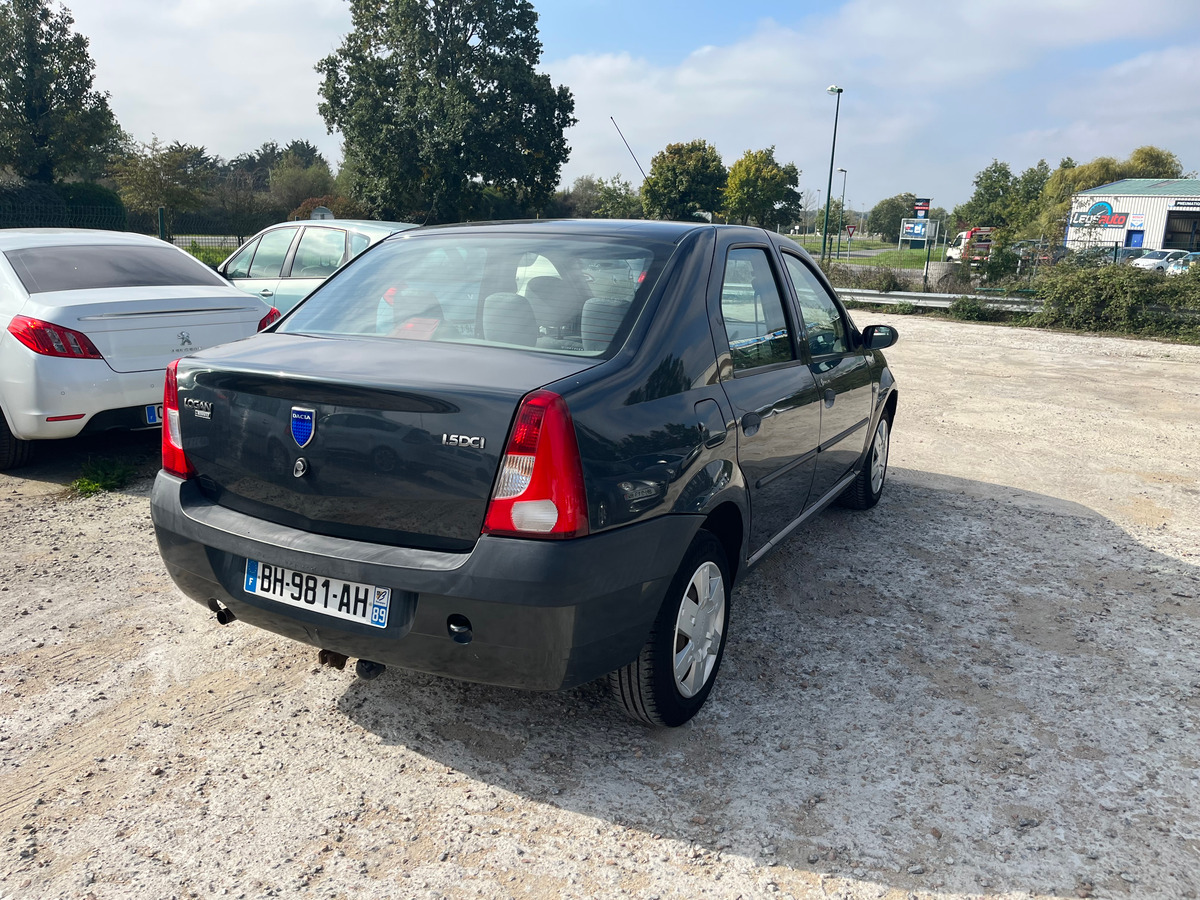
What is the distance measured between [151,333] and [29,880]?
405 cm

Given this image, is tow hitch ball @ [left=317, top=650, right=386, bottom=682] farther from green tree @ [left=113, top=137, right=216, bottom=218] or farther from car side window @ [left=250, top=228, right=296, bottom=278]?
green tree @ [left=113, top=137, right=216, bottom=218]

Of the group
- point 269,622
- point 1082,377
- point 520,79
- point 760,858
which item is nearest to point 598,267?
point 269,622

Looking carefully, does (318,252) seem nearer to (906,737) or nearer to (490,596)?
(490,596)

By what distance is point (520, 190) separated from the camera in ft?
178

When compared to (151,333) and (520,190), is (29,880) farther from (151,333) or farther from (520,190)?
(520,190)

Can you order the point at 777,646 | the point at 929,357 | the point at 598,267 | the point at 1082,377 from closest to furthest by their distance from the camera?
the point at 598,267 → the point at 777,646 → the point at 1082,377 → the point at 929,357

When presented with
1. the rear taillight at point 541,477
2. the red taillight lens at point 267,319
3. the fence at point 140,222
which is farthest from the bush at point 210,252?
the rear taillight at point 541,477

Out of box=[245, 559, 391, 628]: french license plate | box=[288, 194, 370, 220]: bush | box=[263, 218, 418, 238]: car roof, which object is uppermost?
box=[288, 194, 370, 220]: bush

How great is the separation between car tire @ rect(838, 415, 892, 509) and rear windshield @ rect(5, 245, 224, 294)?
4.77m

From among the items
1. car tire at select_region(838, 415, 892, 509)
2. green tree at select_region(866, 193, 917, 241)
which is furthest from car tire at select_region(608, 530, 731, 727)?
green tree at select_region(866, 193, 917, 241)

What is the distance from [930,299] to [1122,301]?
179 inches

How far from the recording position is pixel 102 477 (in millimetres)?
5777

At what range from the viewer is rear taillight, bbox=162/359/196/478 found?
3006 mm

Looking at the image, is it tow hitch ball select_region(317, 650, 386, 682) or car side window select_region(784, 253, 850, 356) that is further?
car side window select_region(784, 253, 850, 356)
